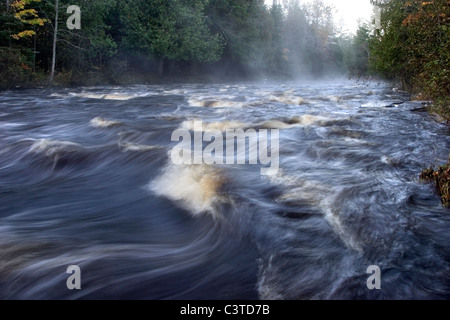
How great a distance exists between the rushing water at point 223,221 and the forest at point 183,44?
418cm

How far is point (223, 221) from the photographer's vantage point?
151 inches

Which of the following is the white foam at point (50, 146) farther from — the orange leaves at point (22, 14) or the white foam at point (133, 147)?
the orange leaves at point (22, 14)

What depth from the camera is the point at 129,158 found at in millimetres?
6418

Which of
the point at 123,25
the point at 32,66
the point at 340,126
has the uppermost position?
the point at 123,25

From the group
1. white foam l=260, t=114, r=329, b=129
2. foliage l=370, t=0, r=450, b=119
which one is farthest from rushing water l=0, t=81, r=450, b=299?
white foam l=260, t=114, r=329, b=129

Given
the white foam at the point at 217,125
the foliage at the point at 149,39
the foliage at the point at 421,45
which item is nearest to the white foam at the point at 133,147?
the white foam at the point at 217,125

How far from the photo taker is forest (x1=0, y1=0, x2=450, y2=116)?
35.2 feet

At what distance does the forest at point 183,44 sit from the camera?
35.2 ft

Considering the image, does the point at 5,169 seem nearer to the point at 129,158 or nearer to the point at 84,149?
the point at 84,149

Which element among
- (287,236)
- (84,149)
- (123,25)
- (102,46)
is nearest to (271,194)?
(287,236)

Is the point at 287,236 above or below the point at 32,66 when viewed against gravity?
below

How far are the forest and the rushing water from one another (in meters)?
4.18

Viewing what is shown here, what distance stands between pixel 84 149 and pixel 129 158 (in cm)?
→ 97

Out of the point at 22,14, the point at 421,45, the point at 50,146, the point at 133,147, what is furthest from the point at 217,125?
the point at 22,14
